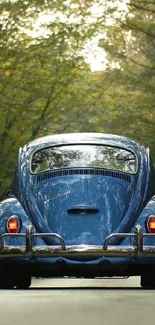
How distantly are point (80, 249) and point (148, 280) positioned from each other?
4.61 ft

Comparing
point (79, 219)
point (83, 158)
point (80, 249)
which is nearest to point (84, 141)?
point (83, 158)

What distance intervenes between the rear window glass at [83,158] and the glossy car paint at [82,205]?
21cm

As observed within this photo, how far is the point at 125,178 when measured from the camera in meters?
12.6

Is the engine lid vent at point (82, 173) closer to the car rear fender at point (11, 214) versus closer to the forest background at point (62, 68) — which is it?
the car rear fender at point (11, 214)

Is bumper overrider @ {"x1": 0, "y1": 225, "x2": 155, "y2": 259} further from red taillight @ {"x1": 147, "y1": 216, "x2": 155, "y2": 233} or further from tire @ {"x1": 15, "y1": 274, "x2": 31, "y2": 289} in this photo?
tire @ {"x1": 15, "y1": 274, "x2": 31, "y2": 289}

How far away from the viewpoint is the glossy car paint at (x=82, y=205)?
1215cm

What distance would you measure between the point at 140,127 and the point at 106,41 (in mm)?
3014

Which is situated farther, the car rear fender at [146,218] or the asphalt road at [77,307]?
the car rear fender at [146,218]

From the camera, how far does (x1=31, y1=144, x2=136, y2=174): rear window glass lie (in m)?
12.8

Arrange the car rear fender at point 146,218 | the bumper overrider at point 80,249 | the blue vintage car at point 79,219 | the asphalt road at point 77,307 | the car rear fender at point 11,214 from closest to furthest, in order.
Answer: the asphalt road at point 77,307, the bumper overrider at point 80,249, the blue vintage car at point 79,219, the car rear fender at point 146,218, the car rear fender at point 11,214

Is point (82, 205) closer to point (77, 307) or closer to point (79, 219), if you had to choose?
point (79, 219)

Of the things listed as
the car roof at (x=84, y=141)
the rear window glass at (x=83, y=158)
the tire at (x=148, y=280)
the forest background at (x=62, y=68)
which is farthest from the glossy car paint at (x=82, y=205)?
the forest background at (x=62, y=68)

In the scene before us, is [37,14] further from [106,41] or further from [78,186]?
[78,186]

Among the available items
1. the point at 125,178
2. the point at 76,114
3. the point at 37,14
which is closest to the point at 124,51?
the point at 76,114
